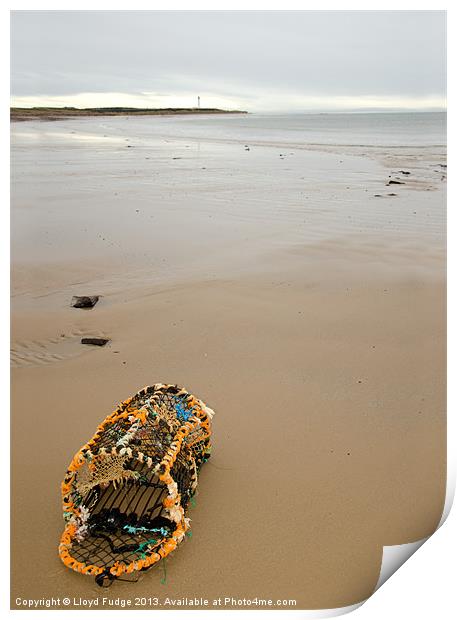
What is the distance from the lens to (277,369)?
13.2 feet

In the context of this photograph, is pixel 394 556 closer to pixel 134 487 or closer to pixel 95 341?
pixel 134 487

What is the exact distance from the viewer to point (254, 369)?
158 inches

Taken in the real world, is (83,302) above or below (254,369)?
above

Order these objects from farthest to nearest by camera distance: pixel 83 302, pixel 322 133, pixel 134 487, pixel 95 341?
pixel 322 133 → pixel 83 302 → pixel 95 341 → pixel 134 487

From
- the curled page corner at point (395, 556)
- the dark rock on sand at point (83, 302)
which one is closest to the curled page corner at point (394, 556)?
the curled page corner at point (395, 556)

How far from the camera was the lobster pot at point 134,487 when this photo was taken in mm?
2502

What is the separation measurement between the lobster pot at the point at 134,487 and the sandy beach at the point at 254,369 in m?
0.10

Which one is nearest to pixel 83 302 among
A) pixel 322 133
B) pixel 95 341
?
pixel 95 341

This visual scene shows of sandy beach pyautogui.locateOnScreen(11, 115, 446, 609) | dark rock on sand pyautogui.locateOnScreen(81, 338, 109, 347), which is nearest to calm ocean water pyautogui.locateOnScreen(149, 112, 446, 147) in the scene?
sandy beach pyautogui.locateOnScreen(11, 115, 446, 609)

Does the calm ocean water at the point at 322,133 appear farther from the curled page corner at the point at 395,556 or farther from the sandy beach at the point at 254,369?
the curled page corner at the point at 395,556

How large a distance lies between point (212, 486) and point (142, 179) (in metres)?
9.08

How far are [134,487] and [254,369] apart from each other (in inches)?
53.5

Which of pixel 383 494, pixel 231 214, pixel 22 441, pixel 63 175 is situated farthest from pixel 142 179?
pixel 383 494

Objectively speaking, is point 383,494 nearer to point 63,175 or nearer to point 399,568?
point 399,568
